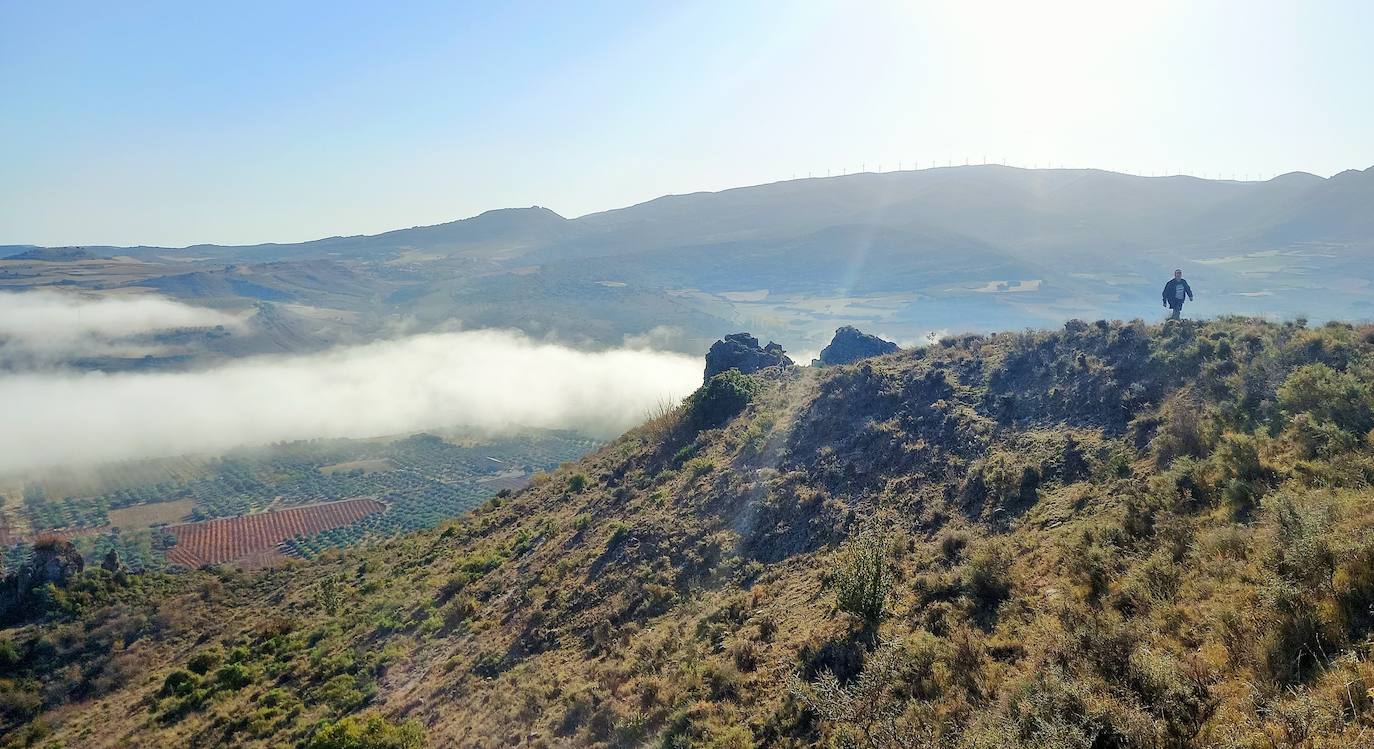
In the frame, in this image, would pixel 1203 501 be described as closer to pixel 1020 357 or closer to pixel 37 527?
pixel 1020 357

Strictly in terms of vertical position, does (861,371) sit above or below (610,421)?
above

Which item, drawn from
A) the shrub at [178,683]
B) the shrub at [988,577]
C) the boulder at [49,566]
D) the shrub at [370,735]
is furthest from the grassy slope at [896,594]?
the boulder at [49,566]

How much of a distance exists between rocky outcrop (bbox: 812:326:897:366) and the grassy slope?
19331mm

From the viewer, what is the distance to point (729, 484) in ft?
70.5

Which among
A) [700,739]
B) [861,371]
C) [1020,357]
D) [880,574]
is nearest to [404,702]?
[700,739]

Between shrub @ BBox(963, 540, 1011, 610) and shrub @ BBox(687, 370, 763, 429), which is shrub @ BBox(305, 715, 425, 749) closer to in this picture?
shrub @ BBox(963, 540, 1011, 610)

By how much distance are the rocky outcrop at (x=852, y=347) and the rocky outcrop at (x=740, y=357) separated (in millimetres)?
4826

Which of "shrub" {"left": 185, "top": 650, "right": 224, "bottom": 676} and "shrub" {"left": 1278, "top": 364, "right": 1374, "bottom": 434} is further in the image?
"shrub" {"left": 185, "top": 650, "right": 224, "bottom": 676}

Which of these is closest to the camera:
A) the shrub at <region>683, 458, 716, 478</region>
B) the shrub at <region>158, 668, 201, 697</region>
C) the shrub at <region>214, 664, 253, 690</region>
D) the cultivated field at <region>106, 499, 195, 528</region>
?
the shrub at <region>214, 664, 253, 690</region>

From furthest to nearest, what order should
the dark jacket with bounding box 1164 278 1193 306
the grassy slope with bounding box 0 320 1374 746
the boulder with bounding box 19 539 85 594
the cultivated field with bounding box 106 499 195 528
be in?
the cultivated field with bounding box 106 499 195 528
the boulder with bounding box 19 539 85 594
the dark jacket with bounding box 1164 278 1193 306
the grassy slope with bounding box 0 320 1374 746

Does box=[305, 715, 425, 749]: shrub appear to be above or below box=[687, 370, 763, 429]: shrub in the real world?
below

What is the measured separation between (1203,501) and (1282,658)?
5154 mm

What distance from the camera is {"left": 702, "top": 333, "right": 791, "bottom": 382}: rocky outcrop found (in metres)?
43.2

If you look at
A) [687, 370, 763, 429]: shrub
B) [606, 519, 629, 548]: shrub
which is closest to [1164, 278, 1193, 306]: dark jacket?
[687, 370, 763, 429]: shrub
